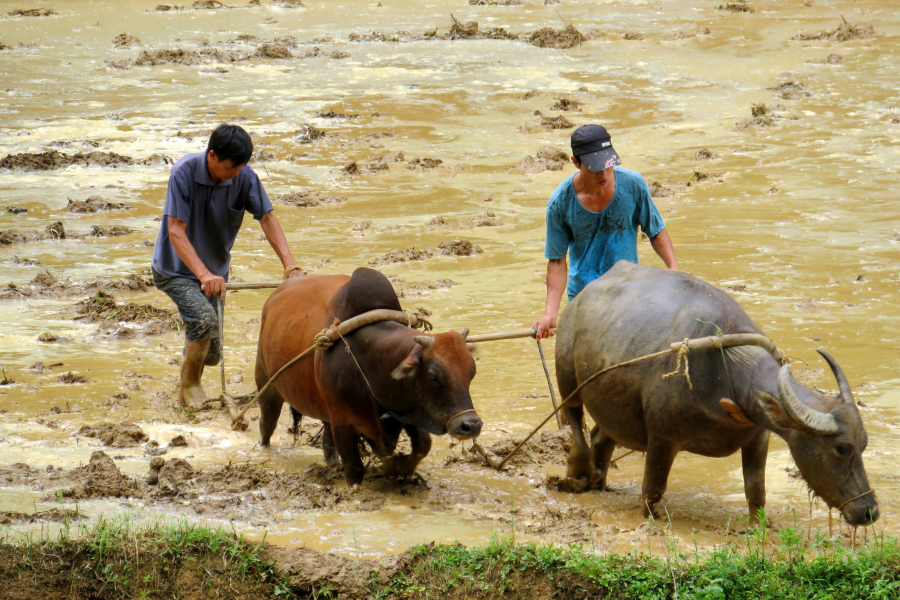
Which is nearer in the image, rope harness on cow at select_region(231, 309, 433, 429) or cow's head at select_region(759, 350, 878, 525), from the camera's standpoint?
cow's head at select_region(759, 350, 878, 525)

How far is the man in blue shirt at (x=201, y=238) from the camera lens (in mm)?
6145

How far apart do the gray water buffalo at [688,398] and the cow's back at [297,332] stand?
1414mm

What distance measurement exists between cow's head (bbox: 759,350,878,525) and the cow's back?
2473 mm

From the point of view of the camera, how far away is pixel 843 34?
1728 cm

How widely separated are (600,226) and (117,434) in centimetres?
327

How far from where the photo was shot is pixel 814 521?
187 inches

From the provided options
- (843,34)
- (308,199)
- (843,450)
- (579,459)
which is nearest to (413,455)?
(579,459)

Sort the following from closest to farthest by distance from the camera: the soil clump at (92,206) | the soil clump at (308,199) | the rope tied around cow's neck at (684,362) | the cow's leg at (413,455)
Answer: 1. the rope tied around cow's neck at (684,362)
2. the cow's leg at (413,455)
3. the soil clump at (92,206)
4. the soil clump at (308,199)

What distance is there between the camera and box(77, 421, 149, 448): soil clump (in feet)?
19.1

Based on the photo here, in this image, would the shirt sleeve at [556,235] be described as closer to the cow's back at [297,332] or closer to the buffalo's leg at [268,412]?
the cow's back at [297,332]

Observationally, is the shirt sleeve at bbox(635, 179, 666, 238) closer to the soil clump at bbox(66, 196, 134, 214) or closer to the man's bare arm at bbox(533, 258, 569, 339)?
the man's bare arm at bbox(533, 258, 569, 339)

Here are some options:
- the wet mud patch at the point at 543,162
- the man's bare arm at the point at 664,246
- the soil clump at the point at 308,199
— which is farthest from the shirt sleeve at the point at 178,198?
the wet mud patch at the point at 543,162

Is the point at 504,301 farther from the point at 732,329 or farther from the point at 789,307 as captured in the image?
the point at 732,329

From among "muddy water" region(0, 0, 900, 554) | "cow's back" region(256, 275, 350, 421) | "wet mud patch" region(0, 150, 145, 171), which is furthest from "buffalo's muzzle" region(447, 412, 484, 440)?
"wet mud patch" region(0, 150, 145, 171)
